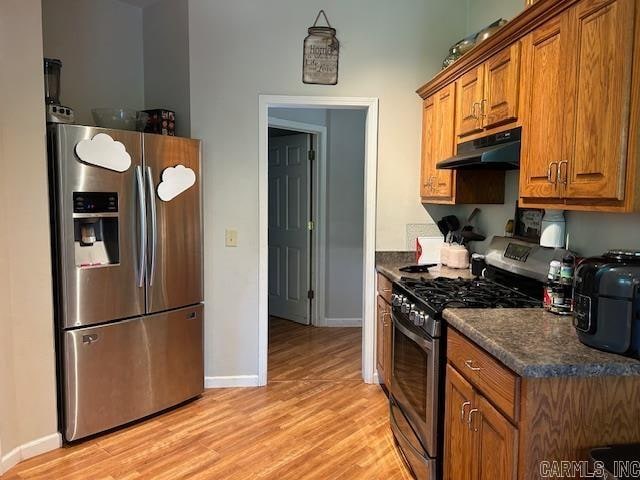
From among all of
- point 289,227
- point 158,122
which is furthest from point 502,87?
point 289,227

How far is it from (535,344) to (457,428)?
56cm

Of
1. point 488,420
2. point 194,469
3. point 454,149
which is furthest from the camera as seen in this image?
point 454,149

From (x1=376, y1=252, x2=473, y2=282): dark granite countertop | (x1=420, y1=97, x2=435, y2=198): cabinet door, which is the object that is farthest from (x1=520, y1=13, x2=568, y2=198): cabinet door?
(x1=420, y1=97, x2=435, y2=198): cabinet door

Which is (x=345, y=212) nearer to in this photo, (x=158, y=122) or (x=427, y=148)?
(x=427, y=148)

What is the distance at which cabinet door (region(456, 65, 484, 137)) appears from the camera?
2586mm

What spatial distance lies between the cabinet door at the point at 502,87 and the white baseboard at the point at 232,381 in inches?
91.7

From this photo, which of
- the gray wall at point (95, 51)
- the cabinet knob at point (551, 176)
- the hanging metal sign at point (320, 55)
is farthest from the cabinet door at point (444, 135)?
the gray wall at point (95, 51)

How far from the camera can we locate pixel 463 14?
346 centimetres

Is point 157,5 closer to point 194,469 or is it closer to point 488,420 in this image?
point 194,469

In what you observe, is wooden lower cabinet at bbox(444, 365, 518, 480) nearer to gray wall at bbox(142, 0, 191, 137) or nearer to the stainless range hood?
the stainless range hood

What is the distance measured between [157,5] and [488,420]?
11.2ft

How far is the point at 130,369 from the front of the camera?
9.32ft

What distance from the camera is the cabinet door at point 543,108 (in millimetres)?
1883

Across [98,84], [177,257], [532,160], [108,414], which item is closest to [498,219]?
[532,160]
